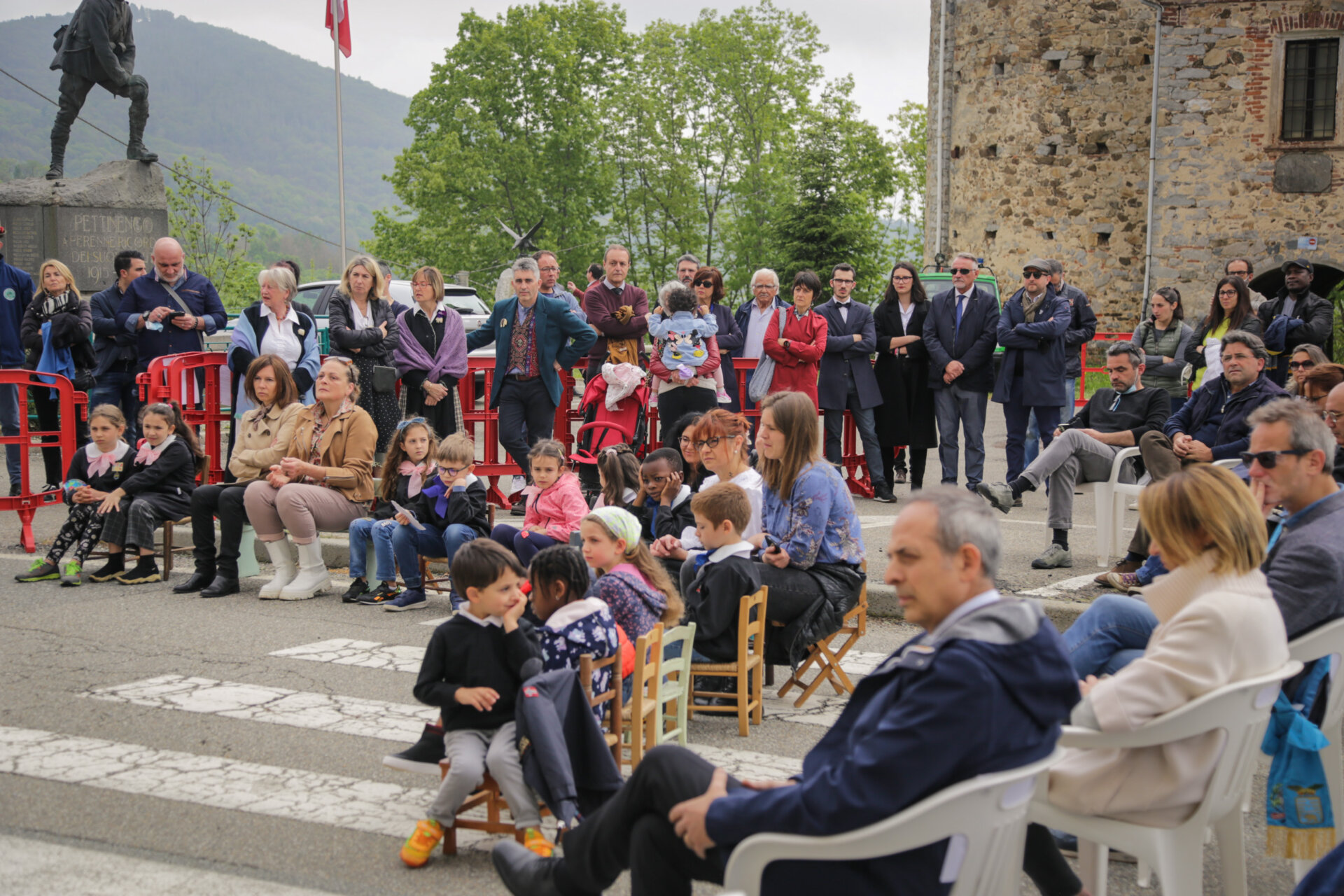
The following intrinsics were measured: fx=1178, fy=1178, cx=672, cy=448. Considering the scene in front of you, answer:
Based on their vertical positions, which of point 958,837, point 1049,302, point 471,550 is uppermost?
point 1049,302

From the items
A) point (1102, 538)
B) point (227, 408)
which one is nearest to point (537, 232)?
point (227, 408)

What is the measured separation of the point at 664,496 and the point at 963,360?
471cm

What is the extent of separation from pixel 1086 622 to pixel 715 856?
1.89 metres

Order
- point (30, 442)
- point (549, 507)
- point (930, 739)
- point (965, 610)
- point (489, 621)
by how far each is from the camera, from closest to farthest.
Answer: point (930, 739), point (965, 610), point (489, 621), point (549, 507), point (30, 442)

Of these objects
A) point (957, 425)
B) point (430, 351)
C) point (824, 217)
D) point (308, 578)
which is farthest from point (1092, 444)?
point (824, 217)

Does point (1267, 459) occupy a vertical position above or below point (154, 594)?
above

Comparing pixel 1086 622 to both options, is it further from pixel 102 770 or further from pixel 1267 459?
Result: pixel 102 770

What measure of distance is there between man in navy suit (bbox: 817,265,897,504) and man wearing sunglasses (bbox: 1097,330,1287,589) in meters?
3.13

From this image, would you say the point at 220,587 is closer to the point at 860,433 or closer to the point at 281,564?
the point at 281,564

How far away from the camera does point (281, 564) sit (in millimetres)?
8078

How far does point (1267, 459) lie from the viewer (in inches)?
167

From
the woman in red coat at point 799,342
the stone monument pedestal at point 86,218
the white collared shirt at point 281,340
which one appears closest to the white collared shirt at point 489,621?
the white collared shirt at point 281,340

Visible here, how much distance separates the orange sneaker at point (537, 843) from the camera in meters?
3.67

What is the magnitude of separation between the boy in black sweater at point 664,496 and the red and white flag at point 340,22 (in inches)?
601
